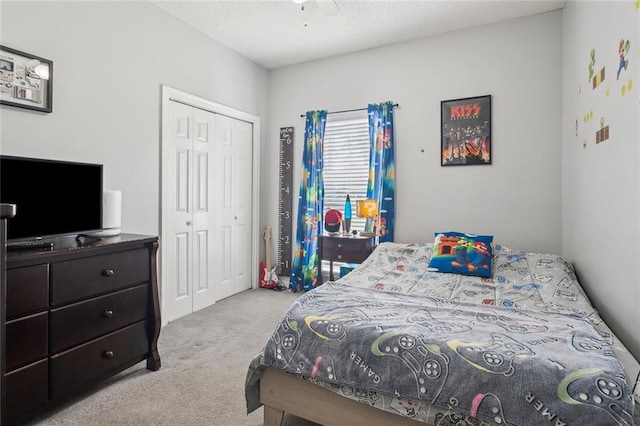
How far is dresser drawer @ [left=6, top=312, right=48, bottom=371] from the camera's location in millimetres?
1631

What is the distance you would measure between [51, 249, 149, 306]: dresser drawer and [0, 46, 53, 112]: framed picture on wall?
3.50 feet

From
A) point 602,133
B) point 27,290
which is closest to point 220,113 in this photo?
point 27,290

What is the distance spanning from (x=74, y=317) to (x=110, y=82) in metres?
1.75

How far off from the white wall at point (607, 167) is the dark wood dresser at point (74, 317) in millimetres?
2551

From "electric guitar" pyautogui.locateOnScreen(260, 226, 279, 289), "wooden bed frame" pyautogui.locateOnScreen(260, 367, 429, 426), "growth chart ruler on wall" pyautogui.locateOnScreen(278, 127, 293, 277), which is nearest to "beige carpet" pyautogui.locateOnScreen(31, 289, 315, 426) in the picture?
"wooden bed frame" pyautogui.locateOnScreen(260, 367, 429, 426)

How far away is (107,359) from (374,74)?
345 centimetres

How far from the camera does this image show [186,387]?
214 centimetres

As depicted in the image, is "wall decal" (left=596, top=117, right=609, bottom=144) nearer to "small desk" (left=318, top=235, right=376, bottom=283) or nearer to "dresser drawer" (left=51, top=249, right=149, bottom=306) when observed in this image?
"small desk" (left=318, top=235, right=376, bottom=283)

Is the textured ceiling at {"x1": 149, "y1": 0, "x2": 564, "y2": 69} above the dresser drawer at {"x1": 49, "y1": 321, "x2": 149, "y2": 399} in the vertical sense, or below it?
above

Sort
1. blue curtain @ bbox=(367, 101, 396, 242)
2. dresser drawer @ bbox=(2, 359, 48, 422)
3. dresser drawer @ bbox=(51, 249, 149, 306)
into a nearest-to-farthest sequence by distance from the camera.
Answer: dresser drawer @ bbox=(2, 359, 48, 422), dresser drawer @ bbox=(51, 249, 149, 306), blue curtain @ bbox=(367, 101, 396, 242)

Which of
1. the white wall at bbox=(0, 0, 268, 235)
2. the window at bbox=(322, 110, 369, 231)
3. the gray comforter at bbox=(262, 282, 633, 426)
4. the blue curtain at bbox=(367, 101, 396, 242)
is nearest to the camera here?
the gray comforter at bbox=(262, 282, 633, 426)

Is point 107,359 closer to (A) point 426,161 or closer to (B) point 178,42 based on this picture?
(B) point 178,42

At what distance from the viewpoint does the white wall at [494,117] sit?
3.14 meters

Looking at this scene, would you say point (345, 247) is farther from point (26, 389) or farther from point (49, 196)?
point (26, 389)
